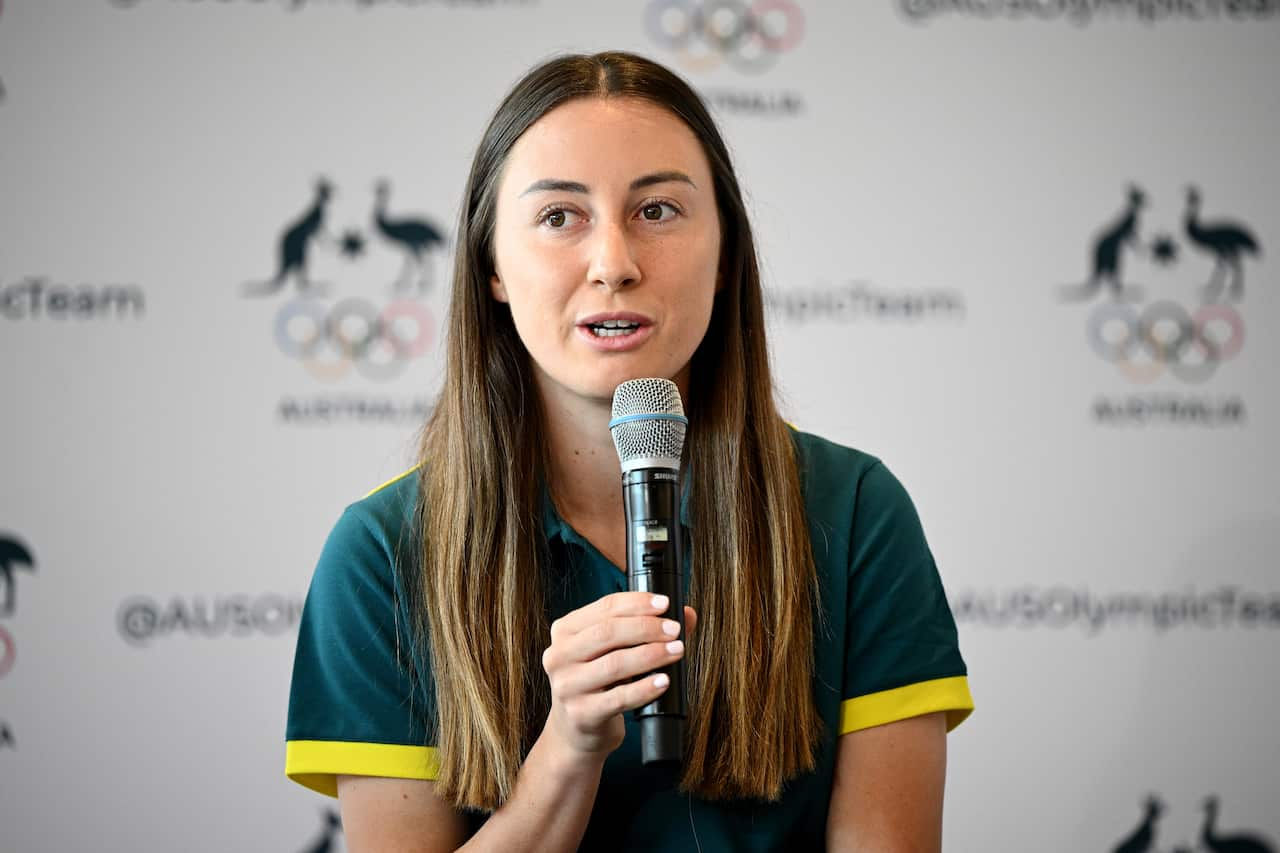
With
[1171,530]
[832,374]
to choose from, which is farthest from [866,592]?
[1171,530]

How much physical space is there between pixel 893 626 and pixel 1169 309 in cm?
152

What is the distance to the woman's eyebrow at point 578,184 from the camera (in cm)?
117

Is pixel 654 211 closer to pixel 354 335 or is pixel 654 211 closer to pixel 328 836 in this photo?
pixel 354 335

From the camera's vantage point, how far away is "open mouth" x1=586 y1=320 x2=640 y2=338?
45.0 inches

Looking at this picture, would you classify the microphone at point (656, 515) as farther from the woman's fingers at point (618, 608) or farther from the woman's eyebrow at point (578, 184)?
the woman's eyebrow at point (578, 184)

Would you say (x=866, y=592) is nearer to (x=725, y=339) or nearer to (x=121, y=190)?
(x=725, y=339)

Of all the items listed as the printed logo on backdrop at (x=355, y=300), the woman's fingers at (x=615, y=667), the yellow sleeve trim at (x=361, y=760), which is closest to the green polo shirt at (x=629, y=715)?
the yellow sleeve trim at (x=361, y=760)

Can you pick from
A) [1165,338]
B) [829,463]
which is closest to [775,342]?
[1165,338]

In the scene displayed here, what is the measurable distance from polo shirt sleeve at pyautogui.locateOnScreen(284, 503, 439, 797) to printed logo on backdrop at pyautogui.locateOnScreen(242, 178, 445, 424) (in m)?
1.10

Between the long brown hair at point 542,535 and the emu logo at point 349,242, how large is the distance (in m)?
1.08

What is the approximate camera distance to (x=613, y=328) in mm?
1145

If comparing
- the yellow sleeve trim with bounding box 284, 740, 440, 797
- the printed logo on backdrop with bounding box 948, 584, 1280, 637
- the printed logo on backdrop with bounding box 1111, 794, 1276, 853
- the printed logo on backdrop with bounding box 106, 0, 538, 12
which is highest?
the printed logo on backdrop with bounding box 106, 0, 538, 12

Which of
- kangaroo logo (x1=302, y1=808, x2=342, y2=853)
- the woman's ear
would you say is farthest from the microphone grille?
kangaroo logo (x1=302, y1=808, x2=342, y2=853)

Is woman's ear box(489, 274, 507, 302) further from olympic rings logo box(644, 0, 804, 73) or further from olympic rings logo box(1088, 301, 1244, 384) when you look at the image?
olympic rings logo box(1088, 301, 1244, 384)
